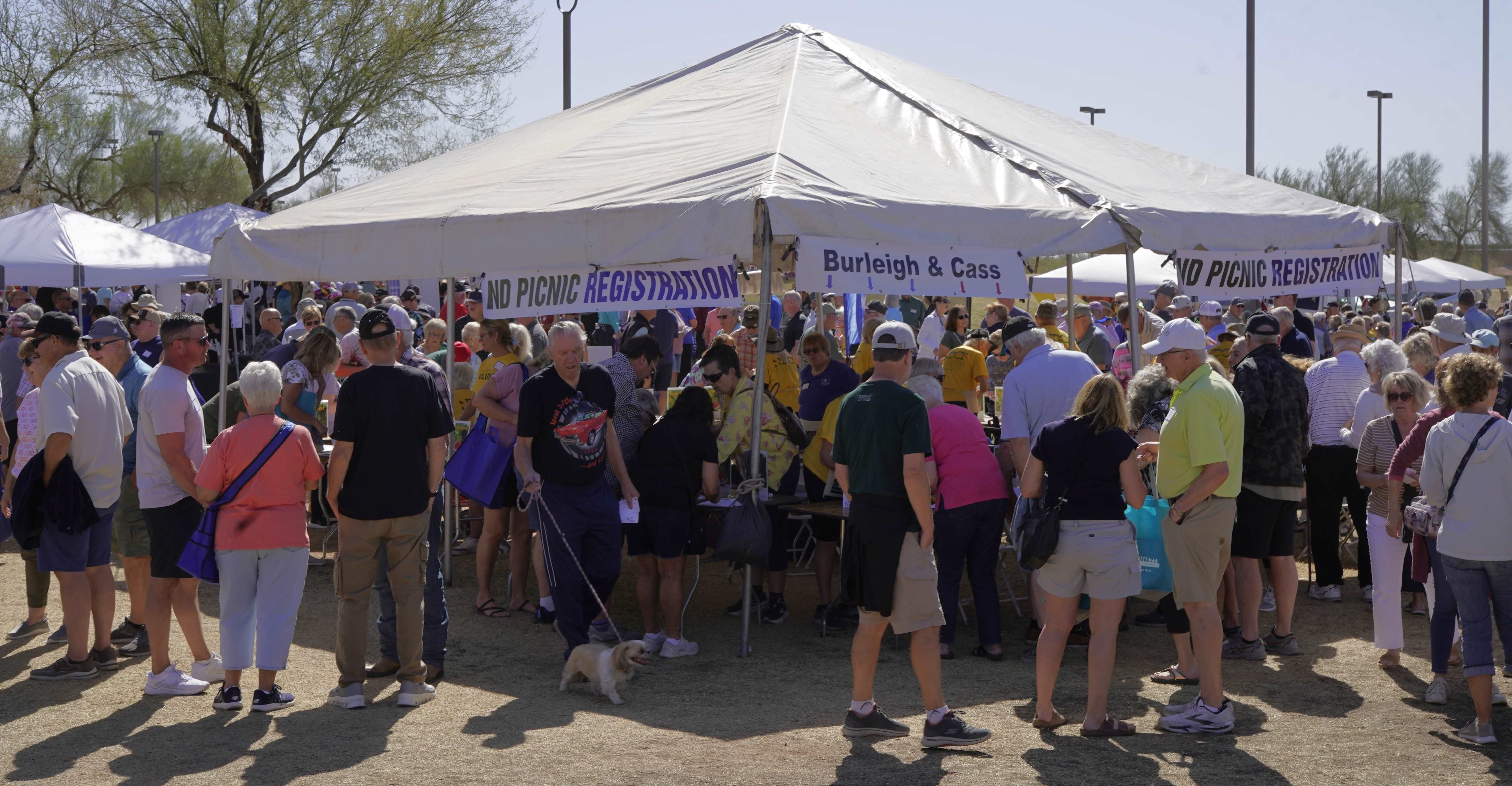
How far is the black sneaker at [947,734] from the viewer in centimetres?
516

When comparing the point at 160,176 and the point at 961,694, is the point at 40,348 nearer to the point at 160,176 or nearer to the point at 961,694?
the point at 961,694

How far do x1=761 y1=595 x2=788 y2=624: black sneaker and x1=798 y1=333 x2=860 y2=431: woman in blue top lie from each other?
1.05 metres

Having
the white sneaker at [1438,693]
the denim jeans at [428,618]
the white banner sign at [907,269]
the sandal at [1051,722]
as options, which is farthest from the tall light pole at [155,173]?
the white sneaker at [1438,693]

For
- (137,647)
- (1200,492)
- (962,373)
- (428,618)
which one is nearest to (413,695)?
(428,618)

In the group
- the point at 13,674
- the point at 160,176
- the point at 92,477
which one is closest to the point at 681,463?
the point at 92,477

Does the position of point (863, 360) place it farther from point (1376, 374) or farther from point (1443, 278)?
point (1443, 278)

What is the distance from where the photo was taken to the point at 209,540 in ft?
18.4

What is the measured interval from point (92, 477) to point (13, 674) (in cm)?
115

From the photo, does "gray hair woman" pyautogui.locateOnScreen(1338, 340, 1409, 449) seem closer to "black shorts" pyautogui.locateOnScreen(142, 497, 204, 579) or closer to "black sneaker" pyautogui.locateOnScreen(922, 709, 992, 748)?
"black sneaker" pyautogui.locateOnScreen(922, 709, 992, 748)

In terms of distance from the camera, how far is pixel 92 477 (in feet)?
19.9

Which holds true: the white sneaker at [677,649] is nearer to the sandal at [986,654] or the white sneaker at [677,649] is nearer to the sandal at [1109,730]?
the sandal at [986,654]

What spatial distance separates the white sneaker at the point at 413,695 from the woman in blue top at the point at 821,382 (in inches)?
110

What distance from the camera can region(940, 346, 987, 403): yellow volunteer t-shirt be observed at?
930 cm

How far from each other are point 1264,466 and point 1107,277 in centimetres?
1007
